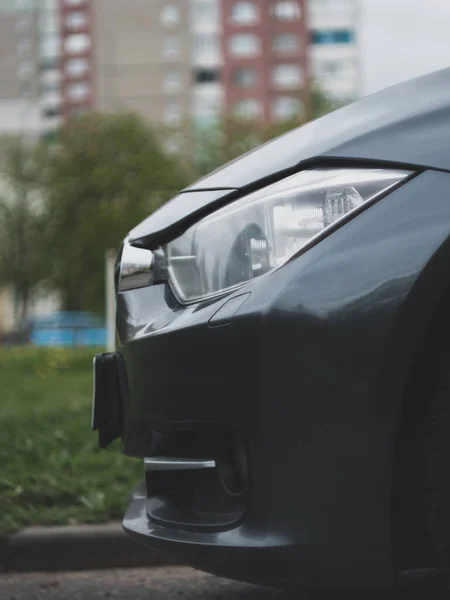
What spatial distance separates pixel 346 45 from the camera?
71500 millimetres

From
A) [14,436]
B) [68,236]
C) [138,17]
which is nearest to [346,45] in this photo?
[138,17]

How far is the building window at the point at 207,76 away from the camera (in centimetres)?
7262

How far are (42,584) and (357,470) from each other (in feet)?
4.76

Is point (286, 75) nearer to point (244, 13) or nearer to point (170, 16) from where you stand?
point (244, 13)

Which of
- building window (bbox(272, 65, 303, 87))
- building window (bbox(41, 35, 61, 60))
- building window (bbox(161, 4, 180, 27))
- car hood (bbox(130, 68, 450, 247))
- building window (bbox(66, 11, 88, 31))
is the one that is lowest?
car hood (bbox(130, 68, 450, 247))

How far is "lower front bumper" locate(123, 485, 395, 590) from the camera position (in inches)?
79.0

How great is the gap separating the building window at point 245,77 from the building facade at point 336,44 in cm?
411

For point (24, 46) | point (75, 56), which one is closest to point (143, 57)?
point (75, 56)

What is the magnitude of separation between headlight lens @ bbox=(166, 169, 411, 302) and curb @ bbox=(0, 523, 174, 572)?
127 centimetres

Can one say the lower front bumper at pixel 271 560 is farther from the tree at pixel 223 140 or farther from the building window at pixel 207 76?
the building window at pixel 207 76

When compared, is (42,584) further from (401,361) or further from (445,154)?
(445,154)

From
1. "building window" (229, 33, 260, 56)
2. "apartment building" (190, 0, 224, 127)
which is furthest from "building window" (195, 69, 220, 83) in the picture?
"building window" (229, 33, 260, 56)

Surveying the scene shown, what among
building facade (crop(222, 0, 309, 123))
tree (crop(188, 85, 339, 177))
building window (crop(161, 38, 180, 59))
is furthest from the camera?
building window (crop(161, 38, 180, 59))

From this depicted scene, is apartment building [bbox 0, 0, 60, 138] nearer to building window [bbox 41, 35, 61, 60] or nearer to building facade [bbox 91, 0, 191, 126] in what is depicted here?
building window [bbox 41, 35, 61, 60]
